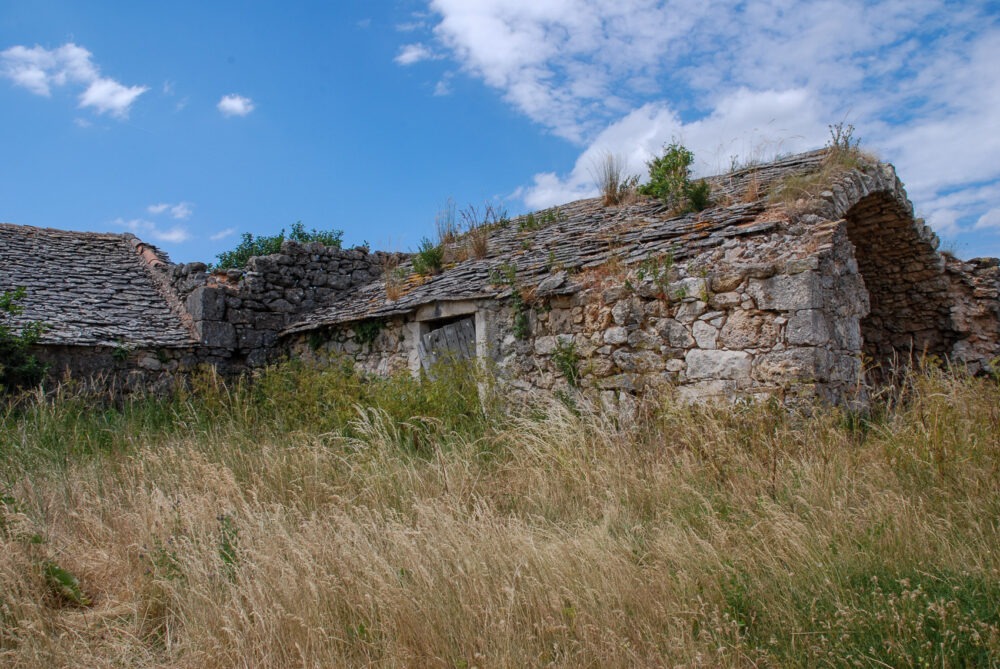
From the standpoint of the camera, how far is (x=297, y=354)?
475 inches

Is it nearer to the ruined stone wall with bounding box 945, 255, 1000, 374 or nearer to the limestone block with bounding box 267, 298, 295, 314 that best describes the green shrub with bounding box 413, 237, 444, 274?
the limestone block with bounding box 267, 298, 295, 314

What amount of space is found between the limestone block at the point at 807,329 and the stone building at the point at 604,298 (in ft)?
0.05

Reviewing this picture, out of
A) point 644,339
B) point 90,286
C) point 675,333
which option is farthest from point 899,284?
point 90,286

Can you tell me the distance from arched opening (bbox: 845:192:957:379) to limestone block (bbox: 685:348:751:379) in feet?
13.0

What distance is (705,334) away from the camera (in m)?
6.82

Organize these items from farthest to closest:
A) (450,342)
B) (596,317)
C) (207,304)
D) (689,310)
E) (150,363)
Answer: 1. (207,304)
2. (150,363)
3. (450,342)
4. (596,317)
5. (689,310)

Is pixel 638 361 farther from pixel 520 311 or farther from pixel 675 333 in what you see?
pixel 520 311

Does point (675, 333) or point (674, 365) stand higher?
point (675, 333)

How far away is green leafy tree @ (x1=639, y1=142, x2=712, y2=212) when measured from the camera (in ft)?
29.2

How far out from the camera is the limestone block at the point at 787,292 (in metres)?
6.26

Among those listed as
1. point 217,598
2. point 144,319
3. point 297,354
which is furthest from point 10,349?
point 217,598

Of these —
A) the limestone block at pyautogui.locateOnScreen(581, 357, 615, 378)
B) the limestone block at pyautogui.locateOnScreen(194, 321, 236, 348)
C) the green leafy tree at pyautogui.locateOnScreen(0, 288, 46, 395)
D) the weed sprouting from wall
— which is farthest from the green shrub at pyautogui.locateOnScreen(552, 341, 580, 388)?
the green leafy tree at pyautogui.locateOnScreen(0, 288, 46, 395)

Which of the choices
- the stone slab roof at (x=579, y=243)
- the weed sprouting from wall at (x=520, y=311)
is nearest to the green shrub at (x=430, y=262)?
the stone slab roof at (x=579, y=243)

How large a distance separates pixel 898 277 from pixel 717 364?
4984 millimetres
